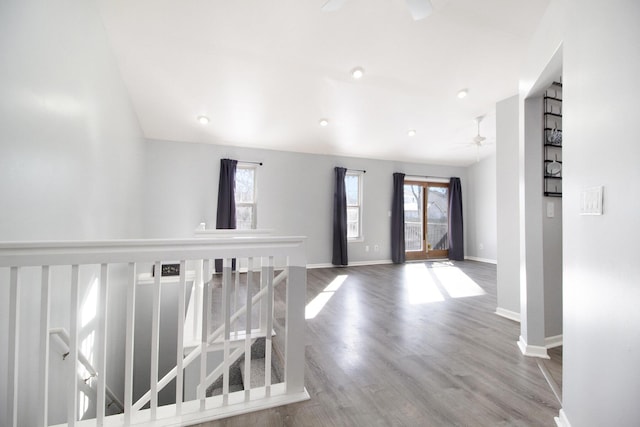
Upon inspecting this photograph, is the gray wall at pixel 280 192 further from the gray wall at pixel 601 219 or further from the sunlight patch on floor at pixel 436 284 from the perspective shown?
the gray wall at pixel 601 219

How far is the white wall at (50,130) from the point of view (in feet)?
4.26

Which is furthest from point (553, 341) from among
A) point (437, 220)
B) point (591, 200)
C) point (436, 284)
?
point (437, 220)

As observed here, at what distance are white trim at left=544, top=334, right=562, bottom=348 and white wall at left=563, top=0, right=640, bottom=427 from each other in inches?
38.6

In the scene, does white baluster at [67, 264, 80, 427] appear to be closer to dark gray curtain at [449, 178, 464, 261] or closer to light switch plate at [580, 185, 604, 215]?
light switch plate at [580, 185, 604, 215]

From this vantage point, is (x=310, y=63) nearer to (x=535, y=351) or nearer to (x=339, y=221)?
(x=339, y=221)

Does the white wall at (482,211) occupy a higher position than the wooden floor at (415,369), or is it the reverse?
the white wall at (482,211)

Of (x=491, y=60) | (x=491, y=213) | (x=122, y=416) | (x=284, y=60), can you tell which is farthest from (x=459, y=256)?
(x=122, y=416)

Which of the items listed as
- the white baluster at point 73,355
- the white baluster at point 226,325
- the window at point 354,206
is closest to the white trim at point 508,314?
the white baluster at point 226,325

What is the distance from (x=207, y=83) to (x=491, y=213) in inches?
250

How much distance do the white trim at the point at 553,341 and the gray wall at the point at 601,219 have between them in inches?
38.5

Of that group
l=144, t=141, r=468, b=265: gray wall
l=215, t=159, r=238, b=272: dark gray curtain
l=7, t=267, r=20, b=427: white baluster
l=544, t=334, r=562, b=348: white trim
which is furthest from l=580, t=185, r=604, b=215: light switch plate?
l=215, t=159, r=238, b=272: dark gray curtain

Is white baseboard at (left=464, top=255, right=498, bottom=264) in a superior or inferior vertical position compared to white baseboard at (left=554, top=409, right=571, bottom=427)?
superior

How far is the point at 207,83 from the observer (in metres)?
3.41

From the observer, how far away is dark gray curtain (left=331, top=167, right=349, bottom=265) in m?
5.64
